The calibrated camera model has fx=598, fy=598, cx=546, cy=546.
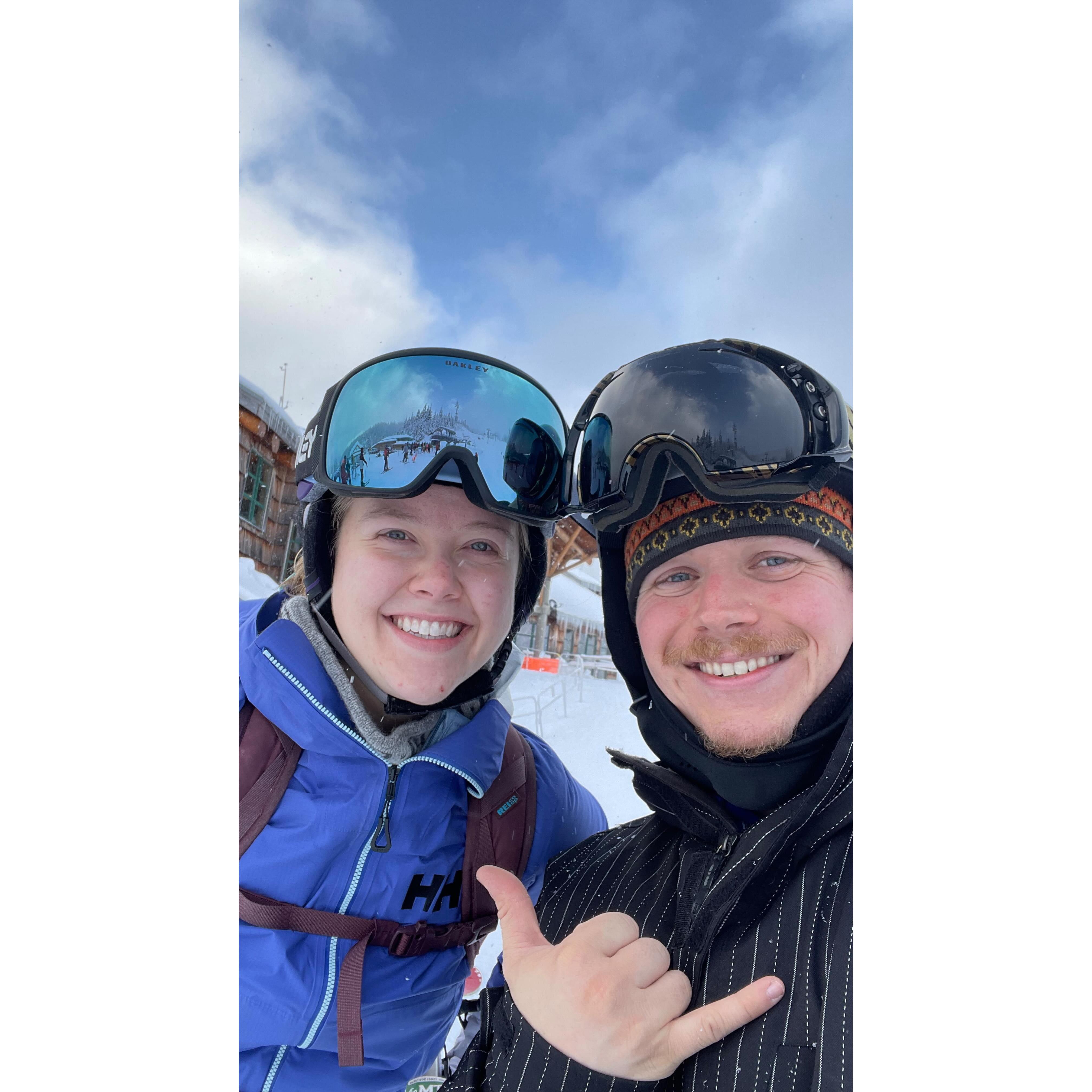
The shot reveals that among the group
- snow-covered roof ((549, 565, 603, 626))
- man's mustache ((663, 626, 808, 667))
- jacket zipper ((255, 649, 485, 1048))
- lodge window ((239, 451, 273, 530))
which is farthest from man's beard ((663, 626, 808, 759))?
lodge window ((239, 451, 273, 530))

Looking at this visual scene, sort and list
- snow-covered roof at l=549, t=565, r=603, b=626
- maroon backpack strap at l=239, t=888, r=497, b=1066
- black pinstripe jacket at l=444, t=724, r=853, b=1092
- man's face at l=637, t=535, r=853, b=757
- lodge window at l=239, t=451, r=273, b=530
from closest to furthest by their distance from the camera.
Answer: black pinstripe jacket at l=444, t=724, r=853, b=1092
man's face at l=637, t=535, r=853, b=757
maroon backpack strap at l=239, t=888, r=497, b=1066
lodge window at l=239, t=451, r=273, b=530
snow-covered roof at l=549, t=565, r=603, b=626

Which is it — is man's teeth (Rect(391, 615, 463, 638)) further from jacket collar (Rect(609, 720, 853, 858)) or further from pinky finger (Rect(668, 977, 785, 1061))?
pinky finger (Rect(668, 977, 785, 1061))

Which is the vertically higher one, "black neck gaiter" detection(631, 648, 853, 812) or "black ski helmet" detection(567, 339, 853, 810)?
"black ski helmet" detection(567, 339, 853, 810)

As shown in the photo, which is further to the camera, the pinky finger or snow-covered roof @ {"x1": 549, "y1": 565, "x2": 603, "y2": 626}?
snow-covered roof @ {"x1": 549, "y1": 565, "x2": 603, "y2": 626}

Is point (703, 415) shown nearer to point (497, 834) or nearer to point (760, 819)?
point (760, 819)

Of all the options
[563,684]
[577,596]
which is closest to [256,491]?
[577,596]
